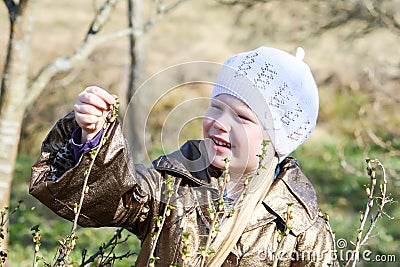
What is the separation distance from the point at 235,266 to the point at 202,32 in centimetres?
1741

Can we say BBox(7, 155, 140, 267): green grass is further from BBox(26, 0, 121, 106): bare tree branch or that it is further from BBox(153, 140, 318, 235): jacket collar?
BBox(153, 140, 318, 235): jacket collar

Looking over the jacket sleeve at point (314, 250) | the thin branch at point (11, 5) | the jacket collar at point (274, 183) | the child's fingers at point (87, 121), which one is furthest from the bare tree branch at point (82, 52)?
the child's fingers at point (87, 121)

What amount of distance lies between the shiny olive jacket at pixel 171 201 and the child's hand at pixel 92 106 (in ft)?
0.21

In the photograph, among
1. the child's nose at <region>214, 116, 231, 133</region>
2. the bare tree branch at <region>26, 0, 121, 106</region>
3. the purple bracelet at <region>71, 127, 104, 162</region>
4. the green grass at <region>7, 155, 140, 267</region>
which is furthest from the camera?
the green grass at <region>7, 155, 140, 267</region>

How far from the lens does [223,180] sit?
6.98ft

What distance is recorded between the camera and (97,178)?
2.18 metres

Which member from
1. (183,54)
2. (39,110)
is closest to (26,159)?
(39,110)

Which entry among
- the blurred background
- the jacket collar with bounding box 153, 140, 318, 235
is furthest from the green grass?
the jacket collar with bounding box 153, 140, 318, 235

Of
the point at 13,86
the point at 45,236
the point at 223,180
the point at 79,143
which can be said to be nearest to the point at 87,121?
the point at 79,143

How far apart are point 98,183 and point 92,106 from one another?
0.30 meters

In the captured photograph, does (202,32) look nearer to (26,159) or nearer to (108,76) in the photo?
(108,76)

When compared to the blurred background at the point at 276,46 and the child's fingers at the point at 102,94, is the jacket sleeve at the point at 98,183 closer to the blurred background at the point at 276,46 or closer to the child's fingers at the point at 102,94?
the child's fingers at the point at 102,94

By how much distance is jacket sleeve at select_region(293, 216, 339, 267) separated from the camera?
2482 millimetres

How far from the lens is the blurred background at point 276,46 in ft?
22.3
